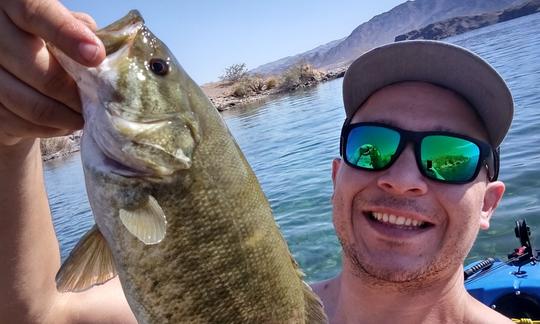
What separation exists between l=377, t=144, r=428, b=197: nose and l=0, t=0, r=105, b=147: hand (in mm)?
2156

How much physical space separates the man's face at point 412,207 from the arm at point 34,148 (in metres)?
1.67

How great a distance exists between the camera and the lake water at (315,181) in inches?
334

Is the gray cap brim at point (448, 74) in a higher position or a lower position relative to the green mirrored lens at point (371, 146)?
higher

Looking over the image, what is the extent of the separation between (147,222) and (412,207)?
2028 millimetres

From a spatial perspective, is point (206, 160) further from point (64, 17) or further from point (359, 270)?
point (359, 270)

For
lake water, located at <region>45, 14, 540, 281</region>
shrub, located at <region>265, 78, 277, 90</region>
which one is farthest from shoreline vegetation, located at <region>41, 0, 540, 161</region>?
lake water, located at <region>45, 14, 540, 281</region>

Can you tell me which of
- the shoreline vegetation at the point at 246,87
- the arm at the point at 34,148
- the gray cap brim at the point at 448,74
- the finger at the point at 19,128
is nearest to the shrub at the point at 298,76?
the shoreline vegetation at the point at 246,87

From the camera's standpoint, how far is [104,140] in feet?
6.75

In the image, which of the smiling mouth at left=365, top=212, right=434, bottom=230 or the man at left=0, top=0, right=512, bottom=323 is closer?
the man at left=0, top=0, right=512, bottom=323

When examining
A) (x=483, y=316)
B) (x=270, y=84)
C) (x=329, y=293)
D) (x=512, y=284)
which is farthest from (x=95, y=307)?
(x=270, y=84)

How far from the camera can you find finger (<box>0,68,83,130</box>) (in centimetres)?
188

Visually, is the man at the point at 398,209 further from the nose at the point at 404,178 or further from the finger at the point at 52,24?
the finger at the point at 52,24

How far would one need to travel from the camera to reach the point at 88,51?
1844 millimetres

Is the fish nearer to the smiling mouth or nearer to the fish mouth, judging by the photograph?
the fish mouth
